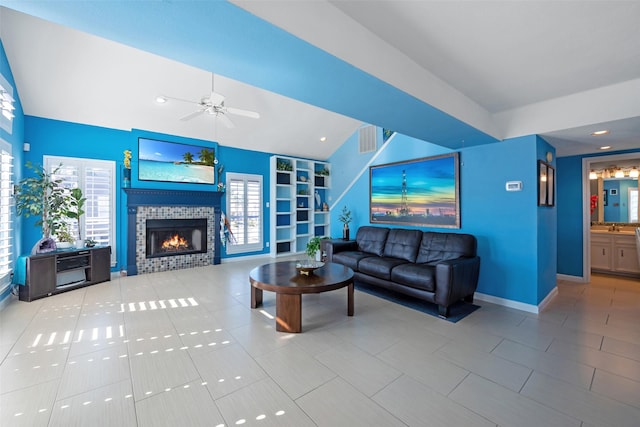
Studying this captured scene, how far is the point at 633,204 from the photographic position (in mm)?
5141

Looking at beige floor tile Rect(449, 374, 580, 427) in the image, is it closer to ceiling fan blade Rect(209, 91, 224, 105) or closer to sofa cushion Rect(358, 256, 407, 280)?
sofa cushion Rect(358, 256, 407, 280)

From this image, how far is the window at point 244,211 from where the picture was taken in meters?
6.34

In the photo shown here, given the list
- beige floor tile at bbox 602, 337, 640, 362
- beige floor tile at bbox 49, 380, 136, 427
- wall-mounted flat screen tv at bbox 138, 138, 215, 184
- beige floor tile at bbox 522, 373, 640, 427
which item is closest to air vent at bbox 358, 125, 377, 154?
wall-mounted flat screen tv at bbox 138, 138, 215, 184

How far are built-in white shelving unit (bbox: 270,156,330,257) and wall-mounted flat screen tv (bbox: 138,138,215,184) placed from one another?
1.66m

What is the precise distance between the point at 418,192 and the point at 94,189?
230 inches

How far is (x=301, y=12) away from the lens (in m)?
1.50

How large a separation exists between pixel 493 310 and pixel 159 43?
173 inches

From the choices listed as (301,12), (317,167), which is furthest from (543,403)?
(317,167)

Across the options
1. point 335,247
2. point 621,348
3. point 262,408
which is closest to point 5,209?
point 262,408

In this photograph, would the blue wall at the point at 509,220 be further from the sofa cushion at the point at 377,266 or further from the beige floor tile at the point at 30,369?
the beige floor tile at the point at 30,369

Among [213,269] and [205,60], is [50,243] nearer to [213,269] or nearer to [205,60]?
[213,269]

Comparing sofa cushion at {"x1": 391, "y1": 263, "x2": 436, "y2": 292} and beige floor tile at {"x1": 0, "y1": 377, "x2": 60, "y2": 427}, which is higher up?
sofa cushion at {"x1": 391, "y1": 263, "x2": 436, "y2": 292}

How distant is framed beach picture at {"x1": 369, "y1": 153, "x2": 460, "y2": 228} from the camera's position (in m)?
4.15

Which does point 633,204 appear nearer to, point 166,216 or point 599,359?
point 599,359
